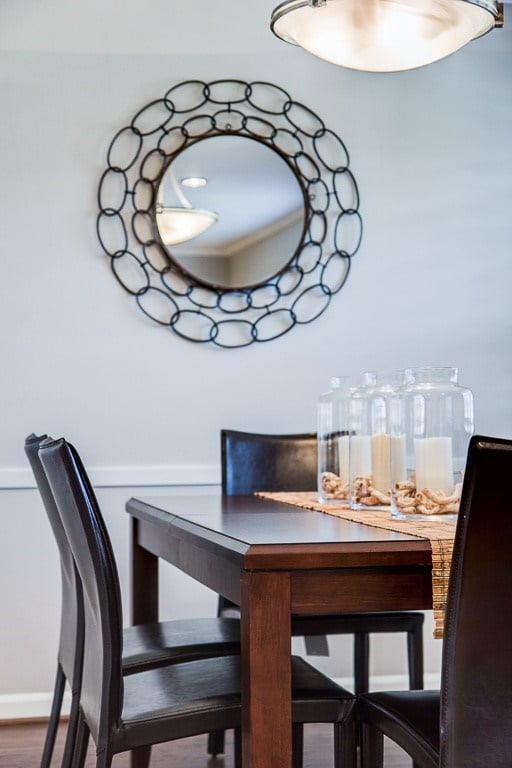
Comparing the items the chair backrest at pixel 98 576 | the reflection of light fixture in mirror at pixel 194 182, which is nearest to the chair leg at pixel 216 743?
the chair backrest at pixel 98 576

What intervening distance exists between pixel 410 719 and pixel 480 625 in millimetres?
330

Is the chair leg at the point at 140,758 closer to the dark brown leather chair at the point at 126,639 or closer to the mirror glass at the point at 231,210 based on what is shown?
the dark brown leather chair at the point at 126,639

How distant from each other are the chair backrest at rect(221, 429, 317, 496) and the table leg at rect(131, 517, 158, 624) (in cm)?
40

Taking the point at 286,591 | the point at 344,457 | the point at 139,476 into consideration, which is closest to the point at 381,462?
the point at 344,457

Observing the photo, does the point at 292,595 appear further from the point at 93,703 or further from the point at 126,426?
the point at 126,426

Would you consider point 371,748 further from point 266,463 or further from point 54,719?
point 266,463

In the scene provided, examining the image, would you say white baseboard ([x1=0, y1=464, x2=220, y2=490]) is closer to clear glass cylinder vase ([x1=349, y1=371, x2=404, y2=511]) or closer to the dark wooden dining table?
clear glass cylinder vase ([x1=349, y1=371, x2=404, y2=511])

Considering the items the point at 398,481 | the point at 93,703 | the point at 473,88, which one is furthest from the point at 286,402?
the point at 93,703

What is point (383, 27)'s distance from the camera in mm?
2117

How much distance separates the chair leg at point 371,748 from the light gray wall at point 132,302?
5.87 feet

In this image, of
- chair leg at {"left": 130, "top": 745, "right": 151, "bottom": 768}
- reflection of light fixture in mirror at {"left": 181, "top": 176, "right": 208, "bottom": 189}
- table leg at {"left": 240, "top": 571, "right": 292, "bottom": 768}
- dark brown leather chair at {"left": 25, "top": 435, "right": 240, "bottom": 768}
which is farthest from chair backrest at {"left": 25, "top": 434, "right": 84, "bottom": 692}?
reflection of light fixture in mirror at {"left": 181, "top": 176, "right": 208, "bottom": 189}

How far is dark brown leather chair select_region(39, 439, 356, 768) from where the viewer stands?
1.58m

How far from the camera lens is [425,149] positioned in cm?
361

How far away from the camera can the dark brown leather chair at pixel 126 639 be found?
1.97 metres
